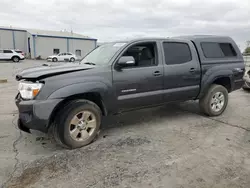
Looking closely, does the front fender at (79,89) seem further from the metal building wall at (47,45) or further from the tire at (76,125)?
the metal building wall at (47,45)

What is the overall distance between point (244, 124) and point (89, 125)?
346 cm

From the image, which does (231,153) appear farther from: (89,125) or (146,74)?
(89,125)

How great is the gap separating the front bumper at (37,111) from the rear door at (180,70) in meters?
2.30

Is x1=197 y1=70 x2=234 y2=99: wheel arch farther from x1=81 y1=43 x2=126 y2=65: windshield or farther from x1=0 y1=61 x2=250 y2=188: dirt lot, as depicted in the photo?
x1=81 y1=43 x2=126 y2=65: windshield

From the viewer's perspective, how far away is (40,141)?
3.86m

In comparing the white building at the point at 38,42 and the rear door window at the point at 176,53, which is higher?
the white building at the point at 38,42

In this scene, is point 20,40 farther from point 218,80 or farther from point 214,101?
point 214,101

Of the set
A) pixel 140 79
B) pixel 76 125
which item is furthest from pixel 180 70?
pixel 76 125

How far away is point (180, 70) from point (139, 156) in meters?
2.16

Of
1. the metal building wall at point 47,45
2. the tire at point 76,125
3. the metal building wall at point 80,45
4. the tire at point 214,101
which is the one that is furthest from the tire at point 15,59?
the tire at point 76,125

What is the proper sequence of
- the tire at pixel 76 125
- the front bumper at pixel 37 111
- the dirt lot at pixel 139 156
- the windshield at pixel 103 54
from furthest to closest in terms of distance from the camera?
the windshield at pixel 103 54 → the tire at pixel 76 125 → the front bumper at pixel 37 111 → the dirt lot at pixel 139 156

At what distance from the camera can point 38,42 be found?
1446 inches

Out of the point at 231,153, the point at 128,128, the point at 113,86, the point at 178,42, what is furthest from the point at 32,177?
the point at 178,42

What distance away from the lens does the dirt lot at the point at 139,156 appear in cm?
274
